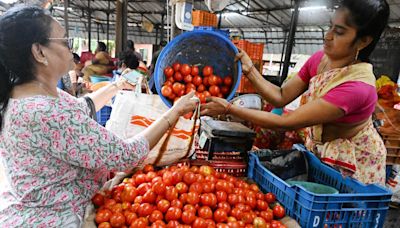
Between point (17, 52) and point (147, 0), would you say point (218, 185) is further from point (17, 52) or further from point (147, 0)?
point (147, 0)

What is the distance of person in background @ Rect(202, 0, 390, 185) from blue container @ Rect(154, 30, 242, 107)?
5.2 inches

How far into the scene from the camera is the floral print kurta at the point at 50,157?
3.97ft

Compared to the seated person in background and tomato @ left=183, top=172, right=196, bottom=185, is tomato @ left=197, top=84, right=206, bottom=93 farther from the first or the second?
the seated person in background

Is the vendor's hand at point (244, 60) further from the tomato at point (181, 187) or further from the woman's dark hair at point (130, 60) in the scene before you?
the woman's dark hair at point (130, 60)

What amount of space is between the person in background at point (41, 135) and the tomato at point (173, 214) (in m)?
0.30

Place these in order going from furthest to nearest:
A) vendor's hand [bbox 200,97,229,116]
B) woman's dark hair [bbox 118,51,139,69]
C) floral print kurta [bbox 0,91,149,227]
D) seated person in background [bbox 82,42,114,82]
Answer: seated person in background [bbox 82,42,114,82], woman's dark hair [bbox 118,51,139,69], vendor's hand [bbox 200,97,229,116], floral print kurta [bbox 0,91,149,227]

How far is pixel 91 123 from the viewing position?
1.29 metres

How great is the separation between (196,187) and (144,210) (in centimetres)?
29

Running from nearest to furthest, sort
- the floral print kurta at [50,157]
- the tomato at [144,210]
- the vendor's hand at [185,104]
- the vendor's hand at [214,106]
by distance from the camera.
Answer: the floral print kurta at [50,157] → the tomato at [144,210] → the vendor's hand at [185,104] → the vendor's hand at [214,106]

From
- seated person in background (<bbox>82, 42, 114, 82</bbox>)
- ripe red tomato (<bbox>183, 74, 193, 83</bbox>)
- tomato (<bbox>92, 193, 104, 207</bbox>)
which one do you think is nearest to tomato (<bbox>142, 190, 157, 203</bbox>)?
tomato (<bbox>92, 193, 104, 207</bbox>)

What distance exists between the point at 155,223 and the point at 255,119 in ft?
2.78

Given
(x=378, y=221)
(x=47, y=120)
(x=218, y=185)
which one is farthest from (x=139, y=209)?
(x=378, y=221)

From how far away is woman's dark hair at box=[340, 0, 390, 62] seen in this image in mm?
1531

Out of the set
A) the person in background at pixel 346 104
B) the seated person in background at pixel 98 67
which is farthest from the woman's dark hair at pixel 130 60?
the person in background at pixel 346 104
